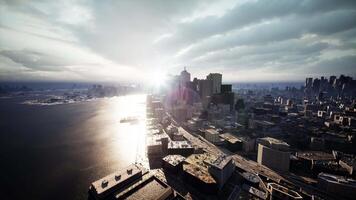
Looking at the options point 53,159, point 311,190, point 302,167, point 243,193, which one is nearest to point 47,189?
point 53,159

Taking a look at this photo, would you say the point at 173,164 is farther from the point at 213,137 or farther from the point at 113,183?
the point at 213,137

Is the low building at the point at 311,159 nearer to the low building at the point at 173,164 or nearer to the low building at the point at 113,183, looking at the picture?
the low building at the point at 173,164

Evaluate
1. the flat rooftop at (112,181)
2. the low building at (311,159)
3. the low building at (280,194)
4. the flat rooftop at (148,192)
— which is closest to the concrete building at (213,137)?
the low building at (311,159)

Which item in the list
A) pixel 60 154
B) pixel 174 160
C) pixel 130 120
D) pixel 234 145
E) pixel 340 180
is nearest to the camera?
pixel 340 180

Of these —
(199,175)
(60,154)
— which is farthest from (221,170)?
(60,154)

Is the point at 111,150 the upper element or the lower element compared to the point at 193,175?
lower

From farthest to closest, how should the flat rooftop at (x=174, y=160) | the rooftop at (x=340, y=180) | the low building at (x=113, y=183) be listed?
the flat rooftop at (x=174, y=160)
the rooftop at (x=340, y=180)
the low building at (x=113, y=183)

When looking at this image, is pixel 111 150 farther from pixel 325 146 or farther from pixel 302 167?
pixel 325 146

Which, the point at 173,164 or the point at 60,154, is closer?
the point at 173,164

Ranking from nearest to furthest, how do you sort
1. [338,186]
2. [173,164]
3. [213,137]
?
[338,186] < [173,164] < [213,137]
